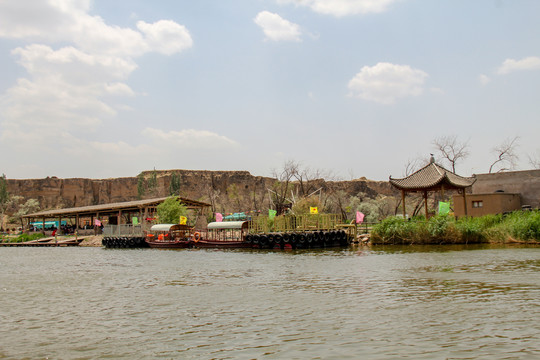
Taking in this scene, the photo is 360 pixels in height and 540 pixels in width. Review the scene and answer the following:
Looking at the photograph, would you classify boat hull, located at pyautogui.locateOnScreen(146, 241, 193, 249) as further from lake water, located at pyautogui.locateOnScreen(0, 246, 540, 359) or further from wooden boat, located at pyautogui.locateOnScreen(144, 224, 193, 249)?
lake water, located at pyautogui.locateOnScreen(0, 246, 540, 359)

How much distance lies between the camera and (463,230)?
106ft

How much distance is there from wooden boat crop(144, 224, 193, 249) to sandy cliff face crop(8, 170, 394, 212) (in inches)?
1979

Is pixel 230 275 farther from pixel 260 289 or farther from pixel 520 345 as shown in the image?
pixel 520 345

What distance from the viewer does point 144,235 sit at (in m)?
49.7

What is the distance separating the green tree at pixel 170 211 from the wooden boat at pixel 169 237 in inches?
243

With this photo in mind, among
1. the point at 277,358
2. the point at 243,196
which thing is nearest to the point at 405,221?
the point at 277,358

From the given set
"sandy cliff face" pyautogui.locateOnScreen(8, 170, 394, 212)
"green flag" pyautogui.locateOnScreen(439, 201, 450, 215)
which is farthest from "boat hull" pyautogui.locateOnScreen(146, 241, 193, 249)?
"sandy cliff face" pyautogui.locateOnScreen(8, 170, 394, 212)

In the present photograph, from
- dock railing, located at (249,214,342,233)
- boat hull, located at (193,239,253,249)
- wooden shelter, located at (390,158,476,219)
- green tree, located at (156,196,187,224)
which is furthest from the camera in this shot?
green tree, located at (156,196,187,224)

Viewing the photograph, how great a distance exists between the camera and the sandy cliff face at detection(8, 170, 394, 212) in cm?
9906

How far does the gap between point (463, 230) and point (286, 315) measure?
2450 centimetres

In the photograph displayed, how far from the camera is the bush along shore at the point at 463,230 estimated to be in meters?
30.4

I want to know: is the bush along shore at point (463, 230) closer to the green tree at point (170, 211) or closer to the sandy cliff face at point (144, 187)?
the green tree at point (170, 211)

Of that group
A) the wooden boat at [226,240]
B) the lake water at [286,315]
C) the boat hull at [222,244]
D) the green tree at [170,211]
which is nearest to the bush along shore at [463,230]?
the boat hull at [222,244]

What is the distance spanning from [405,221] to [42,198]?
8566 centimetres
